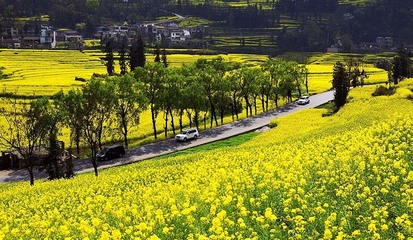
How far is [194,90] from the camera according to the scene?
177ft

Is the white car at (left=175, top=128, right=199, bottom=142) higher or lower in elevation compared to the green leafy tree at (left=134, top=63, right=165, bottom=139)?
lower

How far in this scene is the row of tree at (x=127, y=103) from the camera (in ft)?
127

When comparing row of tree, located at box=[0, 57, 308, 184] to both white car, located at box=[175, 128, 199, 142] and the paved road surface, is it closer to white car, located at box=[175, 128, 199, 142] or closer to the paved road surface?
the paved road surface

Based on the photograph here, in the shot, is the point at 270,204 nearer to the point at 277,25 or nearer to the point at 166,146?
the point at 166,146

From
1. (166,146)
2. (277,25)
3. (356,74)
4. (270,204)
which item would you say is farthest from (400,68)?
(277,25)

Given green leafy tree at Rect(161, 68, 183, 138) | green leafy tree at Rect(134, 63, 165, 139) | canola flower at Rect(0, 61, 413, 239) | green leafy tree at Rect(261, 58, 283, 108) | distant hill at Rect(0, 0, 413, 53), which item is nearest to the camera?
canola flower at Rect(0, 61, 413, 239)

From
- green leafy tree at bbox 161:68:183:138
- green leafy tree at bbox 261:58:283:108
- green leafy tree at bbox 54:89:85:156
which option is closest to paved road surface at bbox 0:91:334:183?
green leafy tree at bbox 54:89:85:156

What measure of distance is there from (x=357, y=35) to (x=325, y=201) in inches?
7345

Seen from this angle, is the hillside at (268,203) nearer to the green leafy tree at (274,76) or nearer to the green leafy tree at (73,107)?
the green leafy tree at (73,107)

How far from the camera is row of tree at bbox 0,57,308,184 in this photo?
3884 cm

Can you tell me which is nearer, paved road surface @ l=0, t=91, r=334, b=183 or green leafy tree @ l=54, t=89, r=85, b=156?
green leafy tree @ l=54, t=89, r=85, b=156

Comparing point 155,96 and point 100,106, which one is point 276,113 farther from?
point 100,106

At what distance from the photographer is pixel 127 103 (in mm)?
50906

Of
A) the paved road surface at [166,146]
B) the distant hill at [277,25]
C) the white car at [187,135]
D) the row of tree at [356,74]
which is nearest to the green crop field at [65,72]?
the paved road surface at [166,146]
